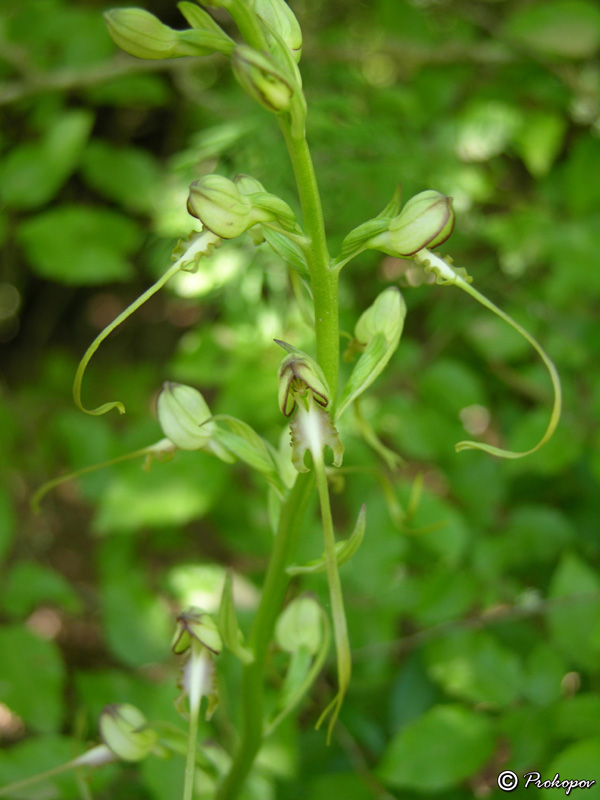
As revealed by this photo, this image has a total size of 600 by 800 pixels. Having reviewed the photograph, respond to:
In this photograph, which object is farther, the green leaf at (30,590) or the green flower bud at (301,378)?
the green leaf at (30,590)

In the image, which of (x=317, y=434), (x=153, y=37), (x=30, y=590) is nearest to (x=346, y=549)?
(x=317, y=434)

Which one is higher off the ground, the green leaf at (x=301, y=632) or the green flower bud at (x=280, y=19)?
the green flower bud at (x=280, y=19)

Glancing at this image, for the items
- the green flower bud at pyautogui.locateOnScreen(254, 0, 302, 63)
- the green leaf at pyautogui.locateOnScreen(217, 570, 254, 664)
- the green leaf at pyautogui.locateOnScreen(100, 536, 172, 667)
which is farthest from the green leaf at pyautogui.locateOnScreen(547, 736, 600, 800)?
the green flower bud at pyautogui.locateOnScreen(254, 0, 302, 63)

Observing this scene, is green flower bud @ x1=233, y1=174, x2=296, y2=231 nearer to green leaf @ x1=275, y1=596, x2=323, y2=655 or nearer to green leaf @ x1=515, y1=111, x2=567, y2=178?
green leaf @ x1=275, y1=596, x2=323, y2=655

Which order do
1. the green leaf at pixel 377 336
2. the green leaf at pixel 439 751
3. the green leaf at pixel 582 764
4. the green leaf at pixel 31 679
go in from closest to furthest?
the green leaf at pixel 377 336
the green leaf at pixel 582 764
the green leaf at pixel 439 751
the green leaf at pixel 31 679

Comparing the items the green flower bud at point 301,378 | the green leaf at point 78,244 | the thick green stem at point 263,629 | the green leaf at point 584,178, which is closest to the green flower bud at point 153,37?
the green flower bud at point 301,378

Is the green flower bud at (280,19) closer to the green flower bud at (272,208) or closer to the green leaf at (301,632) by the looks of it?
the green flower bud at (272,208)

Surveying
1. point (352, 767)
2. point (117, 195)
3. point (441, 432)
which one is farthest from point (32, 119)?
point (352, 767)

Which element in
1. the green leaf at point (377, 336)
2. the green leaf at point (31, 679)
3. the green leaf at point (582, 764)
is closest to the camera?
the green leaf at point (377, 336)
